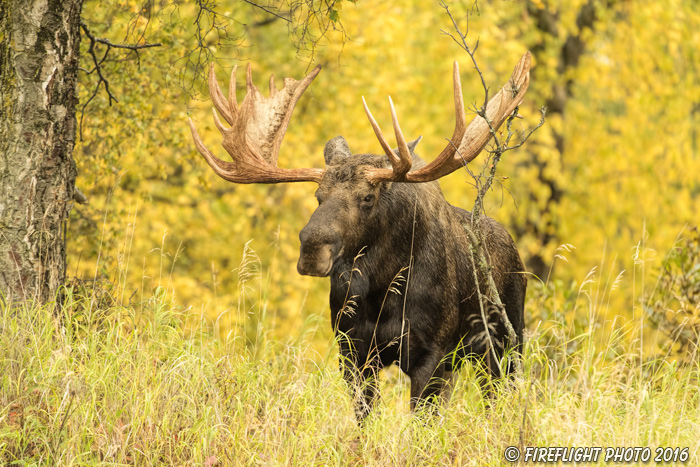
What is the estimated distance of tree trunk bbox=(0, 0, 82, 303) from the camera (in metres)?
4.51

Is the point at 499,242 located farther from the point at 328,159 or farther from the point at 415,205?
the point at 328,159

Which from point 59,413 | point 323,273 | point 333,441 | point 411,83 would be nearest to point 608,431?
point 333,441

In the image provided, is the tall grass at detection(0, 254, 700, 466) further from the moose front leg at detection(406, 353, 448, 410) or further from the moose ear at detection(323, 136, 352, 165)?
the moose ear at detection(323, 136, 352, 165)

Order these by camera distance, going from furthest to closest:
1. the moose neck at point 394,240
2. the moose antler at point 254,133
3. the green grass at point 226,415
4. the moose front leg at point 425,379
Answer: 1. the moose antler at point 254,133
2. the moose neck at point 394,240
3. the moose front leg at point 425,379
4. the green grass at point 226,415

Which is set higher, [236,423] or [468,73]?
[468,73]

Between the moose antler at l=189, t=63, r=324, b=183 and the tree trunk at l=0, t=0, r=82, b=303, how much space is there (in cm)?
87

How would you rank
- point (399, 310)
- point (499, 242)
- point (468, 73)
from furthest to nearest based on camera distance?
1. point (468, 73)
2. point (499, 242)
3. point (399, 310)

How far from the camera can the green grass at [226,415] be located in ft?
11.5

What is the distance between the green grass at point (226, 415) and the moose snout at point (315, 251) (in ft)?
1.61

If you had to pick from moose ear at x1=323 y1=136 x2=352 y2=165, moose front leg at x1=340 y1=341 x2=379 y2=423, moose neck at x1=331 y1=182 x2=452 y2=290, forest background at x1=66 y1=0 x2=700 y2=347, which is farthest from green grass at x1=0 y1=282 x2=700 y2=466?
forest background at x1=66 y1=0 x2=700 y2=347

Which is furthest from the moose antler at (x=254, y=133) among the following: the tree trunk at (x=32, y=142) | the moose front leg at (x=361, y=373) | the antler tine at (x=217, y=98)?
the moose front leg at (x=361, y=373)

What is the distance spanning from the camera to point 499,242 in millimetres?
5480

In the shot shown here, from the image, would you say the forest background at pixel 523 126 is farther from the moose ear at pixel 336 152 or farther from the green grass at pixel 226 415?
the green grass at pixel 226 415

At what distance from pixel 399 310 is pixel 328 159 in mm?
1100
